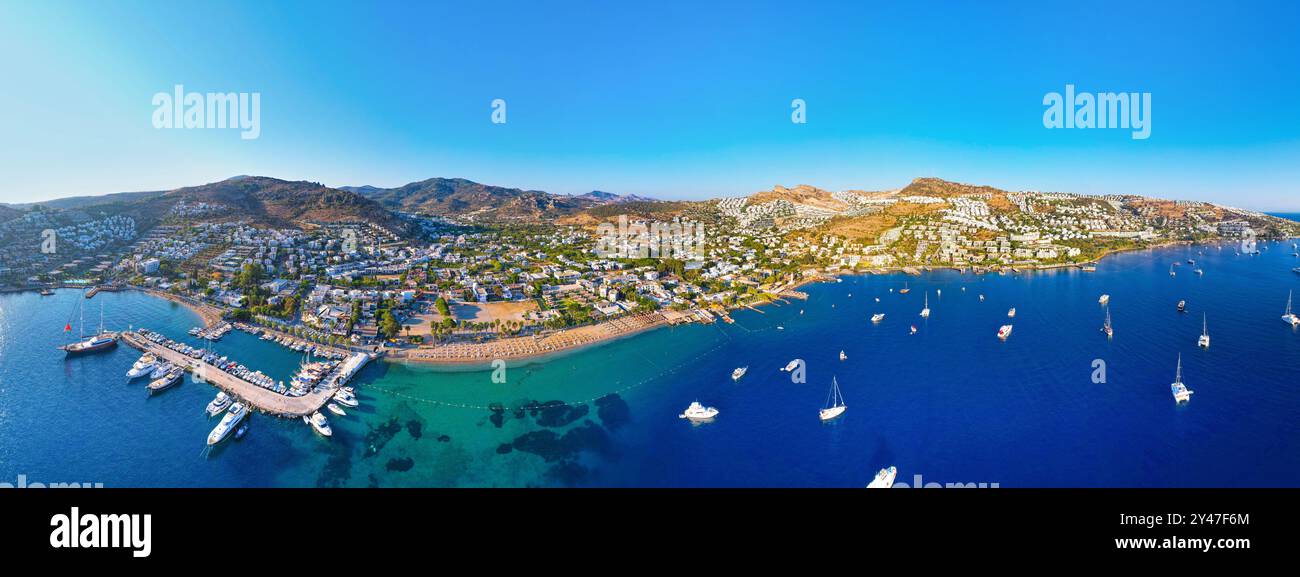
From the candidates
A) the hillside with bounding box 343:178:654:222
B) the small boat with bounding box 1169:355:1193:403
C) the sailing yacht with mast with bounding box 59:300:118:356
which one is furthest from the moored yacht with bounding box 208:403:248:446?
the hillside with bounding box 343:178:654:222

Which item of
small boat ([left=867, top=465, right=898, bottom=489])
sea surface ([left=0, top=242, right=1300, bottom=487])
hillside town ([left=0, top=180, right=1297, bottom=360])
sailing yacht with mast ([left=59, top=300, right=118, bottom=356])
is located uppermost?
hillside town ([left=0, top=180, right=1297, bottom=360])

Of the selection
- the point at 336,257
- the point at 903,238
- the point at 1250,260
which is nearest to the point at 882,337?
the point at 903,238

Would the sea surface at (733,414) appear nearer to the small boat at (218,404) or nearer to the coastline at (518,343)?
the small boat at (218,404)

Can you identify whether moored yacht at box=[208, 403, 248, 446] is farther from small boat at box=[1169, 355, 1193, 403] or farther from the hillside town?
small boat at box=[1169, 355, 1193, 403]

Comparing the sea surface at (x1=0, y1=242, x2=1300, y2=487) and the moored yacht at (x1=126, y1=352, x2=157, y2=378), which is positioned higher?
the moored yacht at (x1=126, y1=352, x2=157, y2=378)

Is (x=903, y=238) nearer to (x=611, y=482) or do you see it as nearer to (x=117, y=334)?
(x=611, y=482)

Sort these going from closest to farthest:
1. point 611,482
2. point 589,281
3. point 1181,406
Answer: point 611,482 < point 1181,406 < point 589,281
